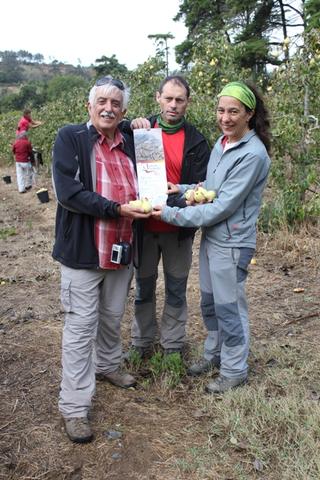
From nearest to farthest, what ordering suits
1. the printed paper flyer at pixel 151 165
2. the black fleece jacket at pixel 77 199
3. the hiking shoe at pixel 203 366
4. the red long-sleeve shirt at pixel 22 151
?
the black fleece jacket at pixel 77 199, the printed paper flyer at pixel 151 165, the hiking shoe at pixel 203 366, the red long-sleeve shirt at pixel 22 151

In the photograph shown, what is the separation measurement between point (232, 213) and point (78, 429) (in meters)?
1.43

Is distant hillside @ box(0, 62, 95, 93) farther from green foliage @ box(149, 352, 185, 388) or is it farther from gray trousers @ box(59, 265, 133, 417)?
gray trousers @ box(59, 265, 133, 417)

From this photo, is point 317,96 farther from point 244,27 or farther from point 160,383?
point 244,27

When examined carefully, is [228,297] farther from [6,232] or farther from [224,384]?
[6,232]

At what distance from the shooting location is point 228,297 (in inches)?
112

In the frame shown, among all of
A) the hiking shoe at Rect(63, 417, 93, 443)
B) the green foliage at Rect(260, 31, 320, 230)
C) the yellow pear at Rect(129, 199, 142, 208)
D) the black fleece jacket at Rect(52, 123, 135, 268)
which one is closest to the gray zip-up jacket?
the yellow pear at Rect(129, 199, 142, 208)

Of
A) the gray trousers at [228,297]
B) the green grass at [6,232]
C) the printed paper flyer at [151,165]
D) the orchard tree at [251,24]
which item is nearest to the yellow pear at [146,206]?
the printed paper flyer at [151,165]

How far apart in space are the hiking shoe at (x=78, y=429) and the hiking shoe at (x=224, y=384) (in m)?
0.78

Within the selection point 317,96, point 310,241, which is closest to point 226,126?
point 310,241

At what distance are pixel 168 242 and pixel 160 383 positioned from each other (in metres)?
0.90

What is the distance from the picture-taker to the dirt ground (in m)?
2.48

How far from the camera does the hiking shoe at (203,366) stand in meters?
3.24

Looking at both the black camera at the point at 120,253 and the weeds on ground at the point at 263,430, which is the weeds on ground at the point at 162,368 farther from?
the black camera at the point at 120,253

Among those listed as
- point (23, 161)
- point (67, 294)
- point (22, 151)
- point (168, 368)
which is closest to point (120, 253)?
point (67, 294)
